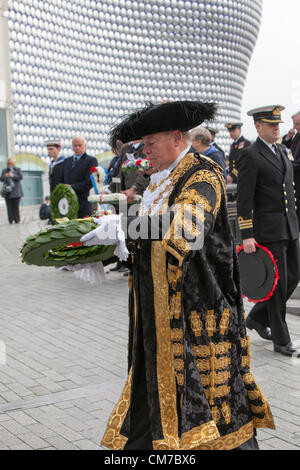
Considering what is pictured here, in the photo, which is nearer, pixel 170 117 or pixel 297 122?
pixel 170 117

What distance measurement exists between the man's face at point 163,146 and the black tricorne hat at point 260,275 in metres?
2.37

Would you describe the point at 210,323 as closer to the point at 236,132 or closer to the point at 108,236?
the point at 108,236

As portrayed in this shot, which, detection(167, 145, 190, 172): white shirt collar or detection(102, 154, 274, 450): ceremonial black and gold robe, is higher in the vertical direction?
detection(167, 145, 190, 172): white shirt collar

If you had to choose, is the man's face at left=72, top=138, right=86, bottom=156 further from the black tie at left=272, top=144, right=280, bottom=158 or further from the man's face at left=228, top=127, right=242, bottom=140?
the black tie at left=272, top=144, right=280, bottom=158

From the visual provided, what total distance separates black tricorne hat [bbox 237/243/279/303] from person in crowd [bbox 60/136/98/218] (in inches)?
197

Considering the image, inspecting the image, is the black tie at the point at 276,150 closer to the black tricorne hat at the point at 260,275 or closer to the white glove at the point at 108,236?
the black tricorne hat at the point at 260,275

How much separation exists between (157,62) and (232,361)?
7876 centimetres

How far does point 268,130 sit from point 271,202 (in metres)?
0.61

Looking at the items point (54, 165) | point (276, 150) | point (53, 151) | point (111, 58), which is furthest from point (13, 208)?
point (111, 58)

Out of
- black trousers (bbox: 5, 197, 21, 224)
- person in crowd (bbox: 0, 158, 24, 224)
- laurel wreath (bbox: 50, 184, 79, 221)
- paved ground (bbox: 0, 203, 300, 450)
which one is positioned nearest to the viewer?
paved ground (bbox: 0, 203, 300, 450)

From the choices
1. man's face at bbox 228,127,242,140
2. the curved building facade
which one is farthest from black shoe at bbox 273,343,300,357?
the curved building facade

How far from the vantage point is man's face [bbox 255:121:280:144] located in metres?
4.84

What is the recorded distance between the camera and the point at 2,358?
5.26 metres

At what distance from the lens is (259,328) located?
5.30 metres
